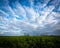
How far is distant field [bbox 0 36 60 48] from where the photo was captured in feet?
14.4

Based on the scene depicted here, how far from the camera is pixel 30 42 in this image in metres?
4.43

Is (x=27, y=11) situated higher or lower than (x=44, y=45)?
higher

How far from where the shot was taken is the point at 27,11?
14.9 ft

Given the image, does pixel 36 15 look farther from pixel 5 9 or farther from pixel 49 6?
pixel 5 9

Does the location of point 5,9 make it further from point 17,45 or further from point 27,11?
point 17,45

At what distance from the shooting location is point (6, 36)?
4.51 meters

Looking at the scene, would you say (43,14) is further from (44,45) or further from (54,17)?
(44,45)

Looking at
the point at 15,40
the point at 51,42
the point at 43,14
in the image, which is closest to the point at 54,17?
the point at 43,14

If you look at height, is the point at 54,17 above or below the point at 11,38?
above

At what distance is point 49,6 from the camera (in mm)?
4520

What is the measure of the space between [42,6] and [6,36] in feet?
3.16

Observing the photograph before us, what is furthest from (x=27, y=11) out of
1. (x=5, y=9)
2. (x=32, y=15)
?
(x=5, y=9)

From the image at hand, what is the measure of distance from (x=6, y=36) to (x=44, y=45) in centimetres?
80

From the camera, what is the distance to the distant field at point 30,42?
4.40m
